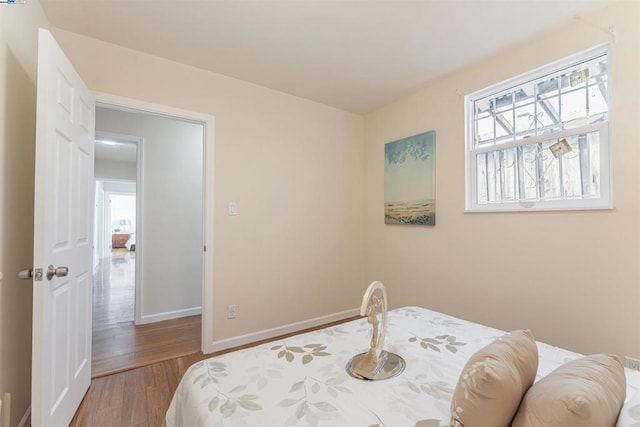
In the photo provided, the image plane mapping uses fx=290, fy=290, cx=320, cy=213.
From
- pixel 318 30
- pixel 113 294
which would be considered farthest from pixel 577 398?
pixel 113 294

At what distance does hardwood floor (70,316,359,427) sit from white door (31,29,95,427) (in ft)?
0.32

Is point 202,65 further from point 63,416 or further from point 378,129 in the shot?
point 63,416

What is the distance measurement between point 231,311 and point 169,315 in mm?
1285

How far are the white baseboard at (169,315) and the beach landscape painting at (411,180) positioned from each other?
262cm

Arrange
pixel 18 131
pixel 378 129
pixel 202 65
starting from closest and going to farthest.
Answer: pixel 18 131 → pixel 202 65 → pixel 378 129

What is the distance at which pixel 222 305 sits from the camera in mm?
2637

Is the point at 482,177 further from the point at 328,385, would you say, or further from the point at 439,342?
the point at 328,385

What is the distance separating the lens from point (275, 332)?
9.62ft

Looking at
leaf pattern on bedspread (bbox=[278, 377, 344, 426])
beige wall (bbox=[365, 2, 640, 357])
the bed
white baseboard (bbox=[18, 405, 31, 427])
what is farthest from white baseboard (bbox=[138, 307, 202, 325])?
leaf pattern on bedspread (bbox=[278, 377, 344, 426])

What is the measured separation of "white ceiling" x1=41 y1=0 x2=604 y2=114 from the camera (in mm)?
1794

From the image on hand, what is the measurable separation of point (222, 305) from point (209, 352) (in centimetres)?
41

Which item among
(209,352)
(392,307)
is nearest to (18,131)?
(209,352)

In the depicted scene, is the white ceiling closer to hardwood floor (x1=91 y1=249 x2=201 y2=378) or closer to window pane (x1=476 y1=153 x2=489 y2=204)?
window pane (x1=476 y1=153 x2=489 y2=204)

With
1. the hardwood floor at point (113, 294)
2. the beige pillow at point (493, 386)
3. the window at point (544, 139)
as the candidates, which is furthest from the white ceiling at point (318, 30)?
the hardwood floor at point (113, 294)
